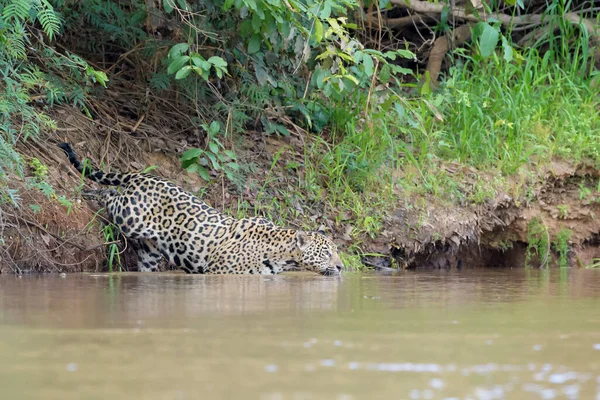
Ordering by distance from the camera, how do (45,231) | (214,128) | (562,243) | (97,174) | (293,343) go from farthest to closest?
(562,243)
(214,128)
(97,174)
(45,231)
(293,343)

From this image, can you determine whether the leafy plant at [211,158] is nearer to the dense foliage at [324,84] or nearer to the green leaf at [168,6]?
the dense foliage at [324,84]

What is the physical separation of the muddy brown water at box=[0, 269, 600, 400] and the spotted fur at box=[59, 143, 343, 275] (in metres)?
1.69

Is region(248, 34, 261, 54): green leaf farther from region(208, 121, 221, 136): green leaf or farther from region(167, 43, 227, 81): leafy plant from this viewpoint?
region(208, 121, 221, 136): green leaf

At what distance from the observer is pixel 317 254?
7527mm

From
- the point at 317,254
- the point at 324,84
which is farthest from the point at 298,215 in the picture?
the point at 324,84

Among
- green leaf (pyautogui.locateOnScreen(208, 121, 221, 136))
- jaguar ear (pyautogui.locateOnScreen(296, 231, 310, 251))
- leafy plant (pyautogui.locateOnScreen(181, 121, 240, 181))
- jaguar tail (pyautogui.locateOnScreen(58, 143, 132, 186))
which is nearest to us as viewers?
jaguar ear (pyautogui.locateOnScreen(296, 231, 310, 251))

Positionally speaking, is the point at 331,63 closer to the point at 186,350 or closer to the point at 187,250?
the point at 187,250

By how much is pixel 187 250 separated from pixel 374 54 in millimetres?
2115

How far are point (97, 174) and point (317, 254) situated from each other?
1870mm

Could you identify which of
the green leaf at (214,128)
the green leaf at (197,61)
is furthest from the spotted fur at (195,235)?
the green leaf at (197,61)

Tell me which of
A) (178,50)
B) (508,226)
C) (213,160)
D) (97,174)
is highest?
(178,50)

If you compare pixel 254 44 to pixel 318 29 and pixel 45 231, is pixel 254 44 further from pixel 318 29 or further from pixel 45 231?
pixel 45 231

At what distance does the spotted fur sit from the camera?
24.8 feet

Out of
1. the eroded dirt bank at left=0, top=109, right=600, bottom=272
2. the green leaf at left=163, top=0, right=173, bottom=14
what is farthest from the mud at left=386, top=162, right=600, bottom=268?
the green leaf at left=163, top=0, right=173, bottom=14
